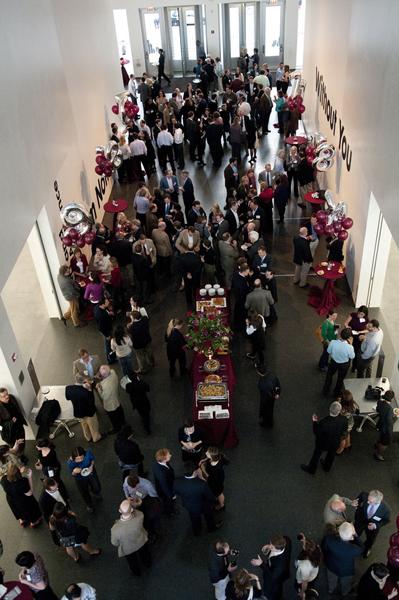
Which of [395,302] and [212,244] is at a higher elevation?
[212,244]

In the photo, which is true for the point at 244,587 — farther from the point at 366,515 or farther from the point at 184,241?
the point at 184,241

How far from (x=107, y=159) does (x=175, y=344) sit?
5.83 meters

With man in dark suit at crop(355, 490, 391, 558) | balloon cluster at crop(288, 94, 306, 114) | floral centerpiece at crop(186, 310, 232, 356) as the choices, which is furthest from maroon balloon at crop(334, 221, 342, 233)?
balloon cluster at crop(288, 94, 306, 114)

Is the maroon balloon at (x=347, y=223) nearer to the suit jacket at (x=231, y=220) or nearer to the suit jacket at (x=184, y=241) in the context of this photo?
the suit jacket at (x=231, y=220)

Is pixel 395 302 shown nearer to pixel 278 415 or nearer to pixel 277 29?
pixel 278 415

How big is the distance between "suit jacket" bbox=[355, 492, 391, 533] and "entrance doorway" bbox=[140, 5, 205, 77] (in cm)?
2120

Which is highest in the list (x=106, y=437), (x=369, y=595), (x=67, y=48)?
(x=67, y=48)

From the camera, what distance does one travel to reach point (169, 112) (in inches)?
650

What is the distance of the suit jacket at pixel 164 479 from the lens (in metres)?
6.18

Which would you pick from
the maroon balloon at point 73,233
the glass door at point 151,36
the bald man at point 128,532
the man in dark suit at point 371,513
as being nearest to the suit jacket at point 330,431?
the man in dark suit at point 371,513

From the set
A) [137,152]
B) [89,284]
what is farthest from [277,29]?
[89,284]

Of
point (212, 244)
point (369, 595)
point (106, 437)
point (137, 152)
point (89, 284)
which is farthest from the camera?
point (137, 152)

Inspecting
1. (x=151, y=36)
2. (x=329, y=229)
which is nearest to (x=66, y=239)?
(x=329, y=229)

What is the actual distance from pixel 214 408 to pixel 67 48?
25.8 ft
